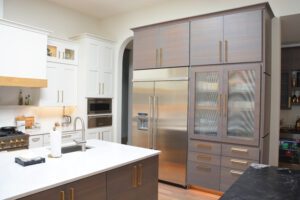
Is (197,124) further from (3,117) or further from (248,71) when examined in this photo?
(3,117)

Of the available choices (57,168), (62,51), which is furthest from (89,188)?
(62,51)

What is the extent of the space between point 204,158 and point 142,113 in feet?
4.36

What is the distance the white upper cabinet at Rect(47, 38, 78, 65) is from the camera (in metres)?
4.32

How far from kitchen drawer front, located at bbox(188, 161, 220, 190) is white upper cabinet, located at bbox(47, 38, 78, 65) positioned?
9.72 feet

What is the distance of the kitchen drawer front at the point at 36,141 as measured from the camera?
378 centimetres

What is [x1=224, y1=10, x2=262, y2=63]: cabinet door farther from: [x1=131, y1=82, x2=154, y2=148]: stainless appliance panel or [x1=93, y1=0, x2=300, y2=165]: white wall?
[x1=131, y1=82, x2=154, y2=148]: stainless appliance panel

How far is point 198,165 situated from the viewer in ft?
11.9

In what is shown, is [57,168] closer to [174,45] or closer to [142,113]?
[142,113]

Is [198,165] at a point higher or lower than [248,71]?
lower

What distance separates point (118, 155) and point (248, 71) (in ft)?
6.97

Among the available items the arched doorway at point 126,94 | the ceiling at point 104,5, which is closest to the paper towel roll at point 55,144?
the ceiling at point 104,5

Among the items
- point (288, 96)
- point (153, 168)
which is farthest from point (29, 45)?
point (288, 96)

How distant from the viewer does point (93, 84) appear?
4820 millimetres

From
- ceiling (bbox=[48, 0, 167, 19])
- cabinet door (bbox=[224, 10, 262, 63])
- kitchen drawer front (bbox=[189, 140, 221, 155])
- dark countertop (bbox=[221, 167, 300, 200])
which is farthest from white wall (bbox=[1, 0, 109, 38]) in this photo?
dark countertop (bbox=[221, 167, 300, 200])
